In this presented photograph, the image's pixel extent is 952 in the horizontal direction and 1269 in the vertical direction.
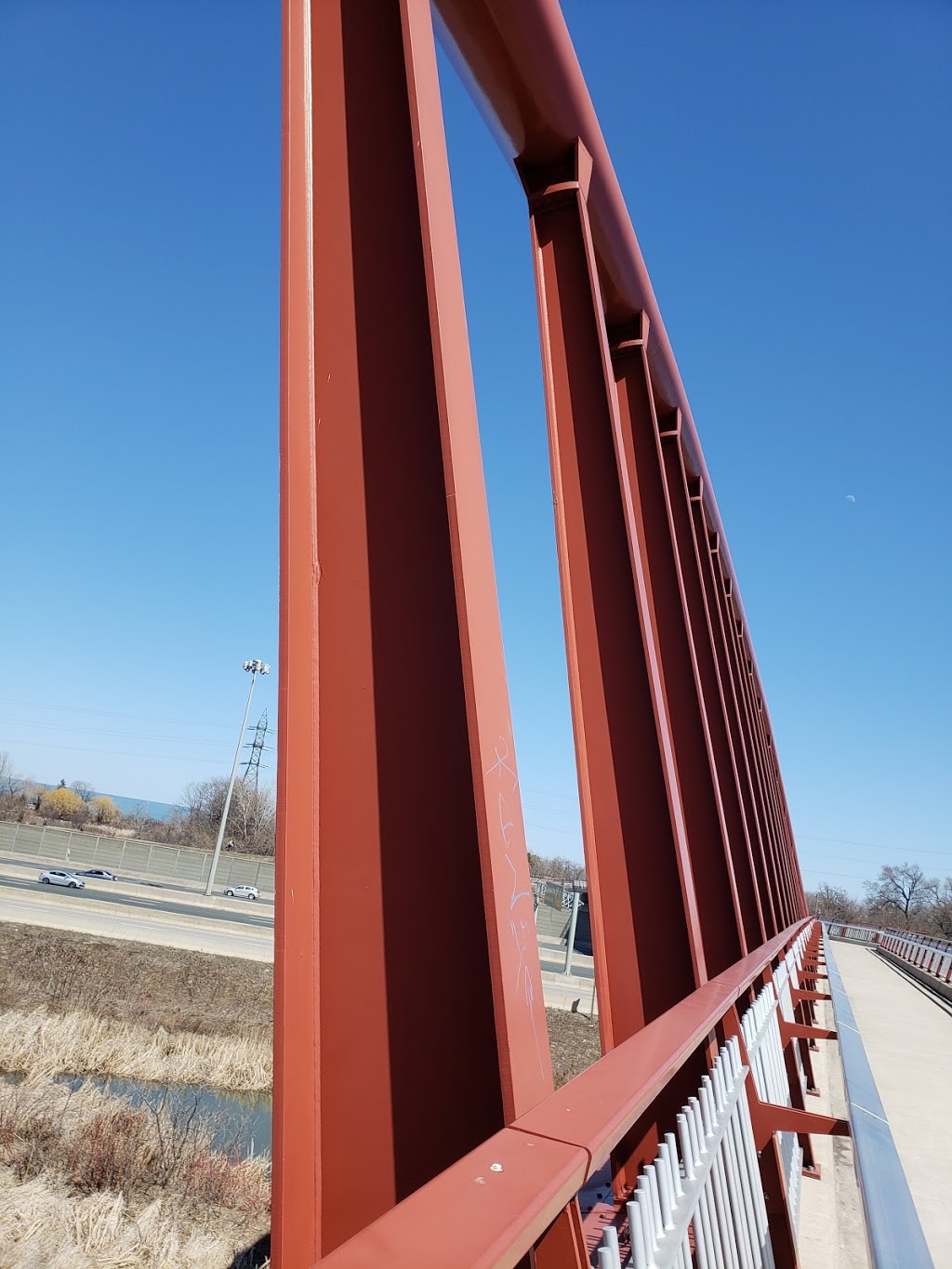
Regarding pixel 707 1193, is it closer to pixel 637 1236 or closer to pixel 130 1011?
pixel 637 1236

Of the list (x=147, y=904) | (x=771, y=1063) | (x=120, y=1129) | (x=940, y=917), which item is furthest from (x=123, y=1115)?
(x=940, y=917)

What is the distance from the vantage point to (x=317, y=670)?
1714mm

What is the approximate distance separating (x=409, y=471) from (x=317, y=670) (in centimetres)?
51

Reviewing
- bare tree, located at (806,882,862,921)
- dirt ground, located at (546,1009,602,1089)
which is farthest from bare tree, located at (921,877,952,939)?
dirt ground, located at (546,1009,602,1089)

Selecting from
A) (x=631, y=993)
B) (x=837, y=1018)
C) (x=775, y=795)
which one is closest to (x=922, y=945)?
(x=775, y=795)

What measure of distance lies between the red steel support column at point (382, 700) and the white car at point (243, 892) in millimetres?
41623

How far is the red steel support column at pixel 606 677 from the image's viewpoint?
10.4 feet

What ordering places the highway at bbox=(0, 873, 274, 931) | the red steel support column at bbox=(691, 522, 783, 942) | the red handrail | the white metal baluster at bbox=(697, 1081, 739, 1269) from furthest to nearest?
the highway at bbox=(0, 873, 274, 931) → the red steel support column at bbox=(691, 522, 783, 942) → the white metal baluster at bbox=(697, 1081, 739, 1269) → the red handrail

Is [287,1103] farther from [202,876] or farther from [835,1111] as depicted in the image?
[202,876]

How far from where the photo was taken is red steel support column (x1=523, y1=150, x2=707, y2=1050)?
10.4 ft

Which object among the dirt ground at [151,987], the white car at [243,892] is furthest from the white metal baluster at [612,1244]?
the white car at [243,892]

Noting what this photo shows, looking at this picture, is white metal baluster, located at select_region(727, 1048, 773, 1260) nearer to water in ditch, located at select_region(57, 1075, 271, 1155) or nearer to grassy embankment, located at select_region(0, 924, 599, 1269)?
grassy embankment, located at select_region(0, 924, 599, 1269)

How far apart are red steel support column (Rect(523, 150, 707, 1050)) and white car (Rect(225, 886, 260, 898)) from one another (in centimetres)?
4018

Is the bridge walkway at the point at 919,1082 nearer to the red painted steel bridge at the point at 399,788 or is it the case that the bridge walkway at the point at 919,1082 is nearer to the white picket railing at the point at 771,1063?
the white picket railing at the point at 771,1063
